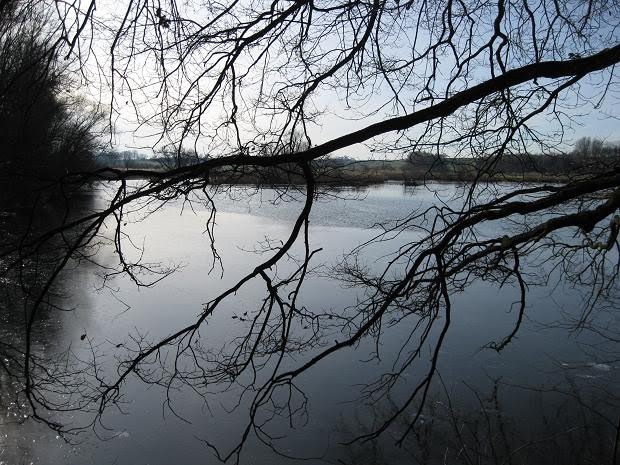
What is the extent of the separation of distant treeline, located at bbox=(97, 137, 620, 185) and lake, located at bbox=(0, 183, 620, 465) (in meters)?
0.16

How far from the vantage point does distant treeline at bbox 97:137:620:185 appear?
2.85 metres

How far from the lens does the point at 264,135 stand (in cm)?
325

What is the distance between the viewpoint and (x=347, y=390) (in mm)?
5934

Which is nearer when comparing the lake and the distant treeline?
the distant treeline

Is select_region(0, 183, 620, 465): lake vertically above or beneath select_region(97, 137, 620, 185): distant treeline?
beneath

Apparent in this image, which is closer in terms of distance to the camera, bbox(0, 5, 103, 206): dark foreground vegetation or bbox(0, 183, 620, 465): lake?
bbox(0, 5, 103, 206): dark foreground vegetation

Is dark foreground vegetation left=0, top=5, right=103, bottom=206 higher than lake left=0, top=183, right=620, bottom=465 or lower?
higher

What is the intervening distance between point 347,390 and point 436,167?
138 inches

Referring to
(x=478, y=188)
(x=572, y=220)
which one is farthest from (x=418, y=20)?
(x=572, y=220)

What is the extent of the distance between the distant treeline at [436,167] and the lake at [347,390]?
16 cm

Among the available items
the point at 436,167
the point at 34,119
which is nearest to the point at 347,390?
the point at 436,167

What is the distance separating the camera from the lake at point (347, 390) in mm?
4719

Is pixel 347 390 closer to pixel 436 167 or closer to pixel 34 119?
pixel 436 167

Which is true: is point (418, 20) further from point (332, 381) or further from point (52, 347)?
point (52, 347)
